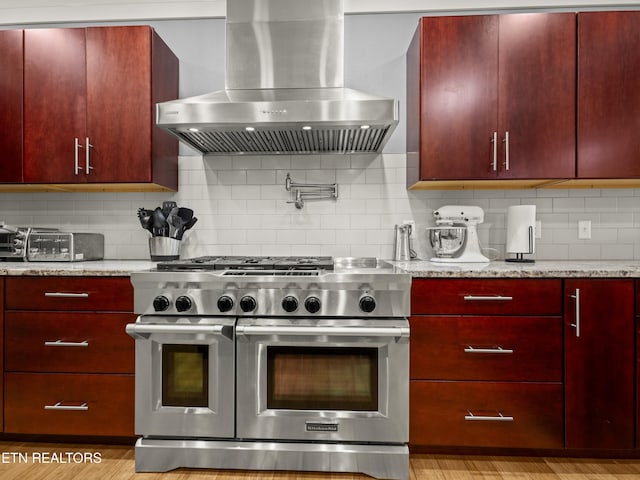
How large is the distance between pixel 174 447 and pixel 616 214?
283 cm

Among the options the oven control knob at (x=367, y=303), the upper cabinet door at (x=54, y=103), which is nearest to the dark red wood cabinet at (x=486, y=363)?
the oven control knob at (x=367, y=303)

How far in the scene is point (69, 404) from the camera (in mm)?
1956

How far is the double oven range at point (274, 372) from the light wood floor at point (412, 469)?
0.05 m

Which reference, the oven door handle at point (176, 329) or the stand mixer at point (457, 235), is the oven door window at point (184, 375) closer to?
the oven door handle at point (176, 329)

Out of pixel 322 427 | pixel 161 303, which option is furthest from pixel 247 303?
pixel 322 427

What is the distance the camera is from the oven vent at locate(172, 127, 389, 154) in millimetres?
2182

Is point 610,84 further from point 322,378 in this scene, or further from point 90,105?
point 90,105

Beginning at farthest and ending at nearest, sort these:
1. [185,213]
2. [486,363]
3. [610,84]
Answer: [185,213]
[610,84]
[486,363]

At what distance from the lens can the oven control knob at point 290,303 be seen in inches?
70.0

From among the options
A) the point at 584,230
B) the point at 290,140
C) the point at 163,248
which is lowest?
the point at 163,248

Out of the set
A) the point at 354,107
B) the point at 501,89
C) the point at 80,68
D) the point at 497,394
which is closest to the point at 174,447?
the point at 497,394

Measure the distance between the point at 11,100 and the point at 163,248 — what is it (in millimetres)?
1205

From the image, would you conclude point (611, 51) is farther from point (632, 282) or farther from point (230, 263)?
point (230, 263)

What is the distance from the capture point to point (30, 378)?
197cm
